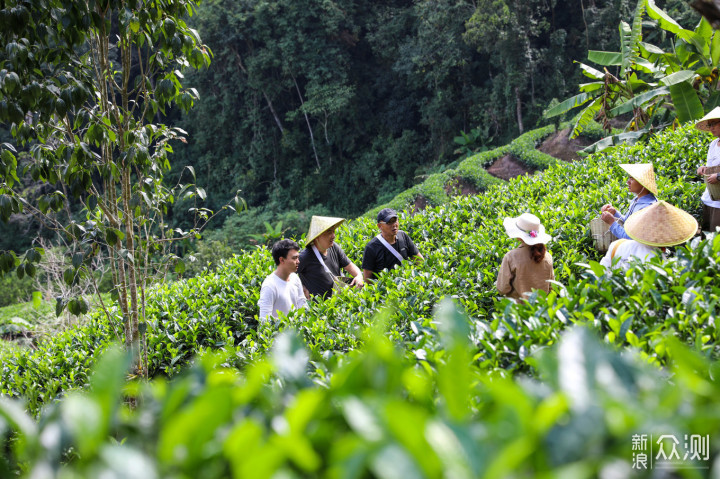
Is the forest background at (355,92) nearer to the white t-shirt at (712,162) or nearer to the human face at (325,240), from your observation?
the human face at (325,240)

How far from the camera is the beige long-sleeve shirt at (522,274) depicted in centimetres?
382

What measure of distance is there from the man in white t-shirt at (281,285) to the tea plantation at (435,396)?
308 mm

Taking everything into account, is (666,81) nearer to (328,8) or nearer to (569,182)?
(569,182)

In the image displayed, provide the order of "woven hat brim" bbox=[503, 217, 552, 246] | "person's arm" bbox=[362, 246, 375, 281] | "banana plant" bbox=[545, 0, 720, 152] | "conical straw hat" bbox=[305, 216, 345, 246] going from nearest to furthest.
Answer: "woven hat brim" bbox=[503, 217, 552, 246]
"conical straw hat" bbox=[305, 216, 345, 246]
"person's arm" bbox=[362, 246, 375, 281]
"banana plant" bbox=[545, 0, 720, 152]

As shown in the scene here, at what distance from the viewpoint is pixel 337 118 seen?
24891 millimetres

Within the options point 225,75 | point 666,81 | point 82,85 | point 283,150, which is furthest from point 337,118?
point 82,85

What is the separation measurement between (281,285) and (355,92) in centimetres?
2062

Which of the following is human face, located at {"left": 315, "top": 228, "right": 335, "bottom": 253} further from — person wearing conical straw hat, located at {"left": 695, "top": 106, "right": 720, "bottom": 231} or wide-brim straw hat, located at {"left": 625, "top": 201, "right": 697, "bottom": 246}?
person wearing conical straw hat, located at {"left": 695, "top": 106, "right": 720, "bottom": 231}

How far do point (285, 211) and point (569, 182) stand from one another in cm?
1891

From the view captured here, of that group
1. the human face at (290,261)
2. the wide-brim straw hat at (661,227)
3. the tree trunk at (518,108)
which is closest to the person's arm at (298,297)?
the human face at (290,261)

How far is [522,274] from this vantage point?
3.83 m

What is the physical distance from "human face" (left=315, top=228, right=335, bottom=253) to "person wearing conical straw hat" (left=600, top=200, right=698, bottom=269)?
239 centimetres

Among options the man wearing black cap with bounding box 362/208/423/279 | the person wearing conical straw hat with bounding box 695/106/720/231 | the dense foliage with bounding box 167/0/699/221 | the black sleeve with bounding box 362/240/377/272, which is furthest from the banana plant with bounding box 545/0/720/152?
the dense foliage with bounding box 167/0/699/221

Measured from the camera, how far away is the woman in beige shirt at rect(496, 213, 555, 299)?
12.5 ft
